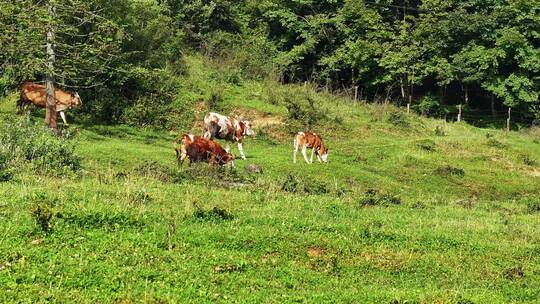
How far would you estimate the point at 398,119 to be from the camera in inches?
1412

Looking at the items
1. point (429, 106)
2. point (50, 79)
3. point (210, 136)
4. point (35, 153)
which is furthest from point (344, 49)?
point (35, 153)

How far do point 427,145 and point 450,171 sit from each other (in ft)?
16.2

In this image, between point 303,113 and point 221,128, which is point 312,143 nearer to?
point 221,128

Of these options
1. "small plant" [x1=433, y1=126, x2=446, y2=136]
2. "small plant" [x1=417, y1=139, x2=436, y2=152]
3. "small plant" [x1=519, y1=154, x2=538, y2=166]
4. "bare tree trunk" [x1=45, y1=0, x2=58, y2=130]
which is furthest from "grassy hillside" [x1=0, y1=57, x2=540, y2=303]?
"small plant" [x1=433, y1=126, x2=446, y2=136]

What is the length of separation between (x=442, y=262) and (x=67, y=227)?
20.7ft

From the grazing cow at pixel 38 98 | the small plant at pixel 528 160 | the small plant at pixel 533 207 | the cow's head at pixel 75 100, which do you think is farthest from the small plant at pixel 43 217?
the small plant at pixel 528 160

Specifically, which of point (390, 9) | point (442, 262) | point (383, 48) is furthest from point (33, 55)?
point (390, 9)

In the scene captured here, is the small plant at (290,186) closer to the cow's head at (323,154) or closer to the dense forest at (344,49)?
the cow's head at (323,154)

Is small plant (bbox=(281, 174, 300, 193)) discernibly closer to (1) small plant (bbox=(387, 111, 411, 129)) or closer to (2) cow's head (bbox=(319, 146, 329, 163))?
(2) cow's head (bbox=(319, 146, 329, 163))

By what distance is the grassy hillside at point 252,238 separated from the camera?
24.8 feet

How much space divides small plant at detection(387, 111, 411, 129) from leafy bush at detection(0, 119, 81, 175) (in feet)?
76.5

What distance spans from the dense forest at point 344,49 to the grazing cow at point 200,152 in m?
9.94

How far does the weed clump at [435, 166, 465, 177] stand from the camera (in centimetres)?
2352

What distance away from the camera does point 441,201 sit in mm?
17766
